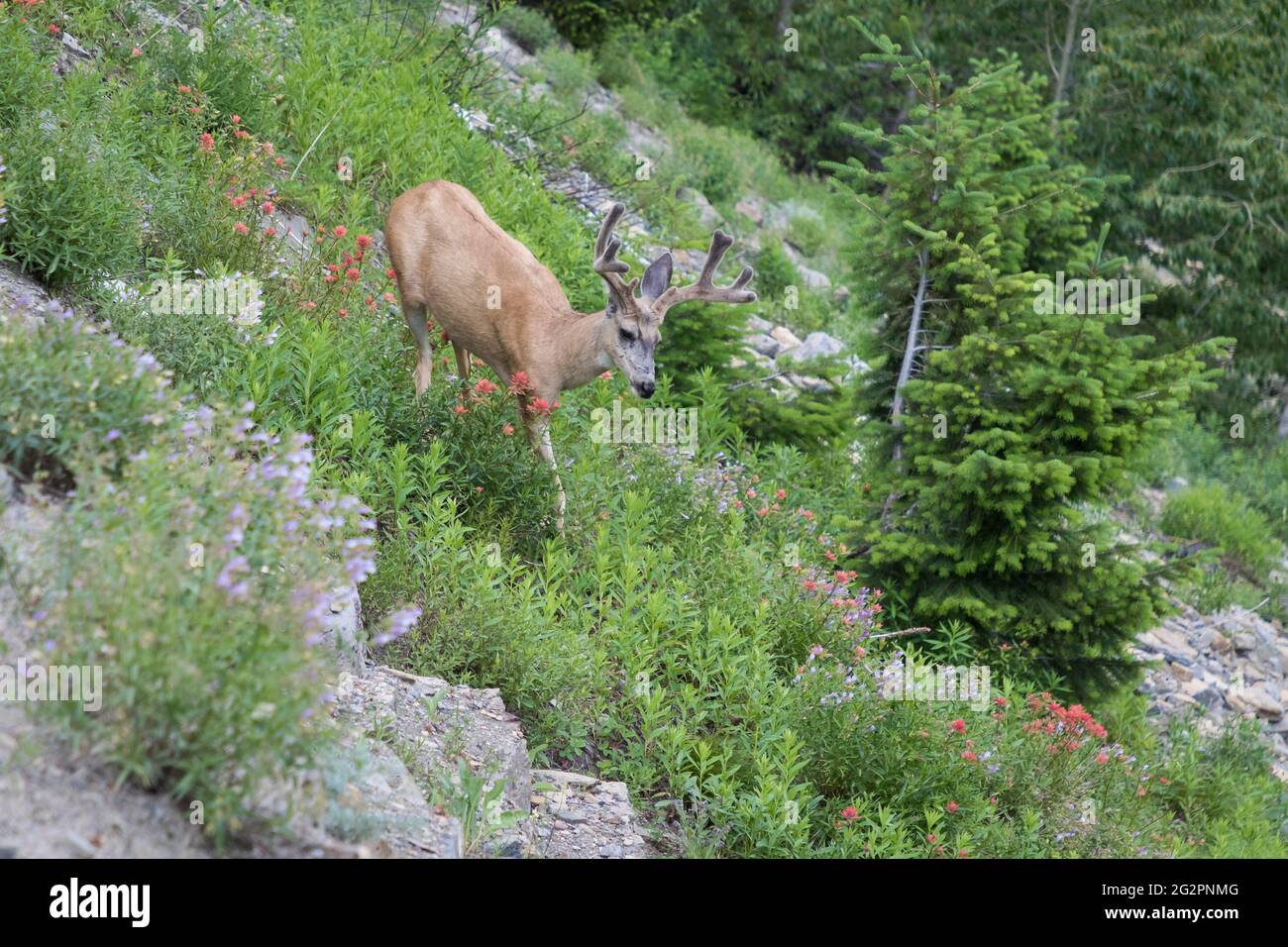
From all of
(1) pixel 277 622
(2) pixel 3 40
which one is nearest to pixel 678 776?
(1) pixel 277 622

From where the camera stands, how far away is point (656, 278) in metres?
7.39

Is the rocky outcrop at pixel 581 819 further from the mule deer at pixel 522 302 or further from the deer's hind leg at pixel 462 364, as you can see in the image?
the deer's hind leg at pixel 462 364

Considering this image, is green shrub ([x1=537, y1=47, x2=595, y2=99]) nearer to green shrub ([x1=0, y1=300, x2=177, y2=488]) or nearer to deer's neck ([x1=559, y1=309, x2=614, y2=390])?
deer's neck ([x1=559, y1=309, x2=614, y2=390])

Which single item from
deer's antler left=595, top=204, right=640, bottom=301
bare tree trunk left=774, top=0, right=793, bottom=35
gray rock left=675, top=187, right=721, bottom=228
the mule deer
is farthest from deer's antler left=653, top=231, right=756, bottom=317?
bare tree trunk left=774, top=0, right=793, bottom=35

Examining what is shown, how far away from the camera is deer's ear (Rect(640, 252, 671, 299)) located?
738 cm

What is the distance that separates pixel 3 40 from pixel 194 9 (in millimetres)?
3539

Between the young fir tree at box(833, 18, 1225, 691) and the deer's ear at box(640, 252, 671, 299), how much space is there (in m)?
2.10

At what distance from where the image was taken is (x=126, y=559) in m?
3.46

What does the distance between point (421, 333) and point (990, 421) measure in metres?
3.63

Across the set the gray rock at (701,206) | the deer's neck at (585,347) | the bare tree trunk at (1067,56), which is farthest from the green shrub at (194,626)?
the bare tree trunk at (1067,56)

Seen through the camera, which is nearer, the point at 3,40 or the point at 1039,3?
the point at 3,40

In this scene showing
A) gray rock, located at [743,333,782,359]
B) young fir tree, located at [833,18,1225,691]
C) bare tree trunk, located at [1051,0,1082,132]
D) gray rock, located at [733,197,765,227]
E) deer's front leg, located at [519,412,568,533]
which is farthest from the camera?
bare tree trunk, located at [1051,0,1082,132]

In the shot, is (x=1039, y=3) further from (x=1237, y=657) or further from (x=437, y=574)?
(x=437, y=574)

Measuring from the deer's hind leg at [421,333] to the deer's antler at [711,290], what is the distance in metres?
1.48
